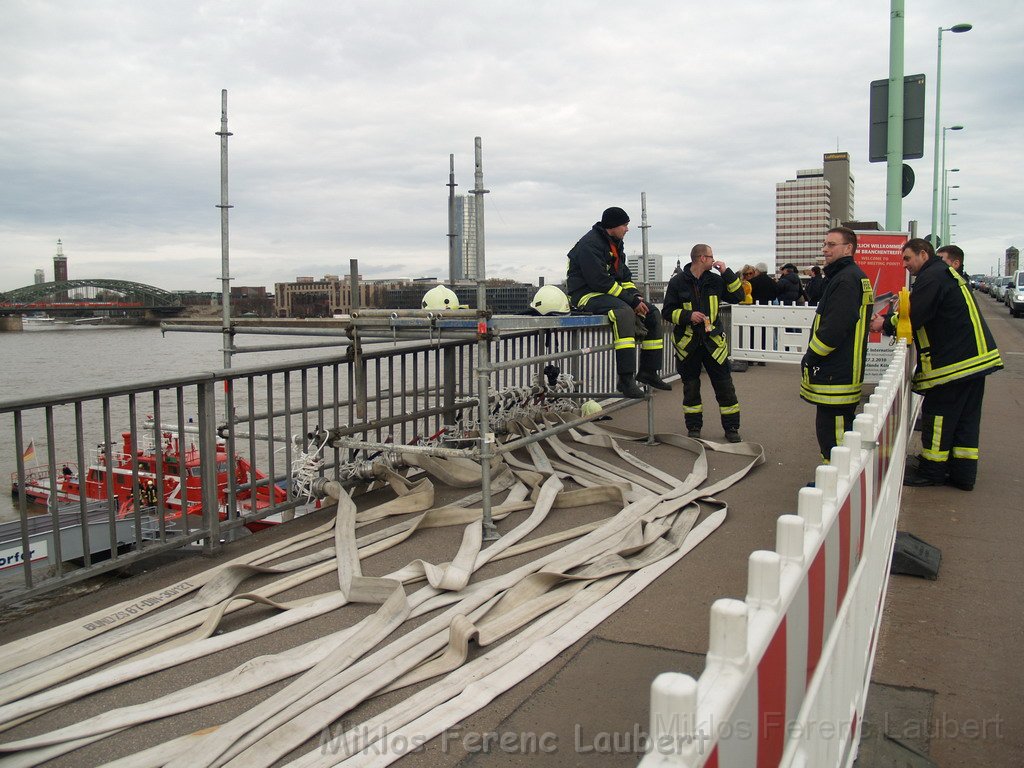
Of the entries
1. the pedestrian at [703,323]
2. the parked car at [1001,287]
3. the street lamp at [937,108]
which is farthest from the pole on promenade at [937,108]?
the parked car at [1001,287]

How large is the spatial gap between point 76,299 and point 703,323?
739 inches

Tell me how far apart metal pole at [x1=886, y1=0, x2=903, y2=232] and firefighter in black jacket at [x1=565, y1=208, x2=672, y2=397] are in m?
4.57

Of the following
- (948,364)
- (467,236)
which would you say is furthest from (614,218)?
(948,364)

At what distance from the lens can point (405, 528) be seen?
16.4 ft

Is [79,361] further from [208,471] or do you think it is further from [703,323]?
[208,471]

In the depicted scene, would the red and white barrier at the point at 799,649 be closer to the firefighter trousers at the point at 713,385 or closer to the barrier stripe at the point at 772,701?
the barrier stripe at the point at 772,701

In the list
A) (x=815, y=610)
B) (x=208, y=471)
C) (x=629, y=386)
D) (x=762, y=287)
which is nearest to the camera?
(x=815, y=610)

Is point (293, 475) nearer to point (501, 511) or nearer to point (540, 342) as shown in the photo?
point (501, 511)

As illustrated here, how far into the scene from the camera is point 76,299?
68.8 feet

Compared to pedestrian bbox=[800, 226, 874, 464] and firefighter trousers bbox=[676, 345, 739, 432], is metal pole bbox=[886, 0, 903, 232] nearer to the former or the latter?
firefighter trousers bbox=[676, 345, 739, 432]

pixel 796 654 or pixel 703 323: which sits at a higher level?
pixel 703 323

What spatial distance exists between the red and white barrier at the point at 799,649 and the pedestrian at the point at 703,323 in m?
4.20

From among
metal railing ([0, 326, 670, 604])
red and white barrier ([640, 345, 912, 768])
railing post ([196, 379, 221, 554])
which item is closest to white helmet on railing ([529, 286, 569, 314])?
metal railing ([0, 326, 670, 604])

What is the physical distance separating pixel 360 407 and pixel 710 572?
2831 mm
